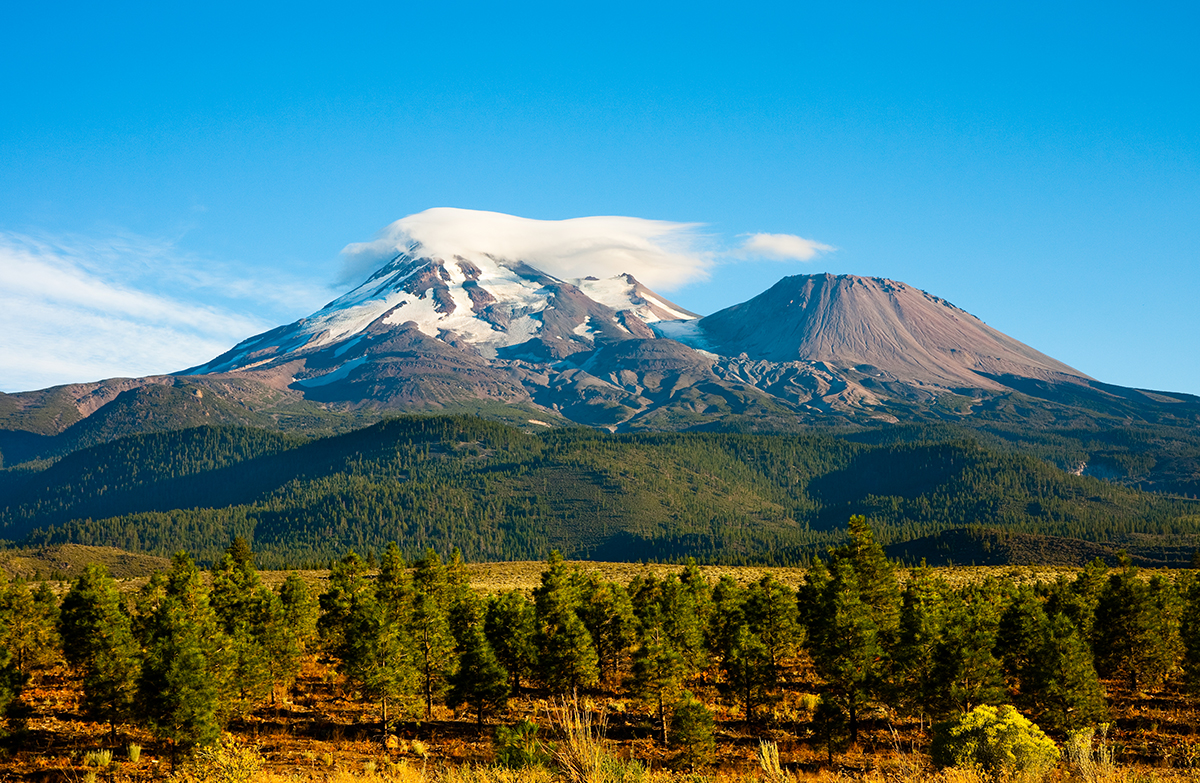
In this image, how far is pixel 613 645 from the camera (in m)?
60.7

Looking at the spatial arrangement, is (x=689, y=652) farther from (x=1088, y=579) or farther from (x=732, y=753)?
(x=1088, y=579)

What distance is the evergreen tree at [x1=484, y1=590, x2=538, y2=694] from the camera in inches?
2197

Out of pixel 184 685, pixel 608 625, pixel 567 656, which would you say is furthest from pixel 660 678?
pixel 184 685

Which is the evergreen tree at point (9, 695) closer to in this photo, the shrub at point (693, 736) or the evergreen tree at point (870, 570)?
the shrub at point (693, 736)

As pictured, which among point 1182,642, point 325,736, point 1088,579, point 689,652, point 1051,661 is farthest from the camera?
point 1088,579

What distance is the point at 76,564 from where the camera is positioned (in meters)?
197

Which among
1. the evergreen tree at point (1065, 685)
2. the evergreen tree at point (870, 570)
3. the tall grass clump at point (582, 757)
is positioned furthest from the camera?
the evergreen tree at point (870, 570)

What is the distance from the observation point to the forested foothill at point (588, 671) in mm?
41719

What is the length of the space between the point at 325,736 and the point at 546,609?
17.7 m

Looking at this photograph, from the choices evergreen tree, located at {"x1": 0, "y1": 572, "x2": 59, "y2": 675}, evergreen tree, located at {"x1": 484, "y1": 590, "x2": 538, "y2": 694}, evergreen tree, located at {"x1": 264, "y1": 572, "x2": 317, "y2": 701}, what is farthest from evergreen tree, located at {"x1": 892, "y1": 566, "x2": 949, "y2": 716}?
evergreen tree, located at {"x1": 0, "y1": 572, "x2": 59, "y2": 675}

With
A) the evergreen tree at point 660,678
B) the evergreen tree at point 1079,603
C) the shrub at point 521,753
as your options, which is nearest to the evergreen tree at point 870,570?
the evergreen tree at point 1079,603

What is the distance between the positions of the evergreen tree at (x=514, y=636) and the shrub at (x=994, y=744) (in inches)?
1190

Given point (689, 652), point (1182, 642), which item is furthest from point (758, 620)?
point (1182, 642)

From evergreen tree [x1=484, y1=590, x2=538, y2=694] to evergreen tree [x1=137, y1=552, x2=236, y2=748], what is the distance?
16833mm
